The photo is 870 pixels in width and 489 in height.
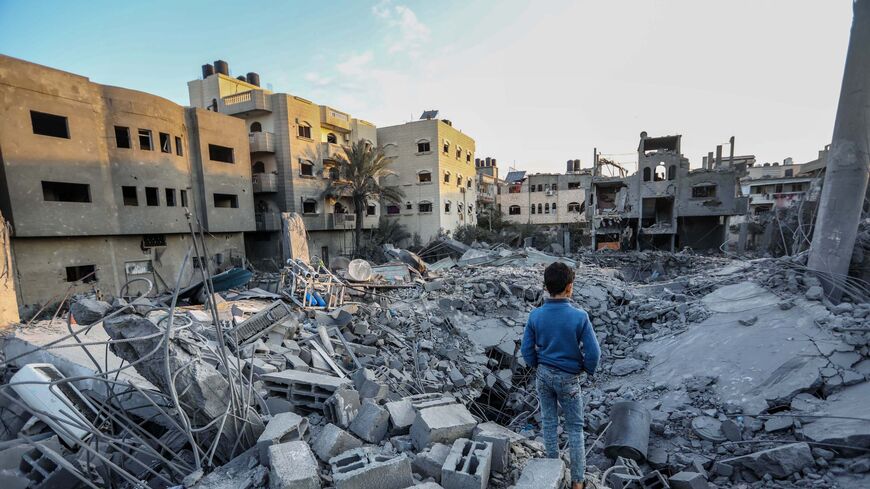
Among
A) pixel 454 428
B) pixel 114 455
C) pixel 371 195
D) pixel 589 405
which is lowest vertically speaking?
pixel 589 405

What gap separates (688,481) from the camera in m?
3.51

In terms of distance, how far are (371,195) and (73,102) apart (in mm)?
14642

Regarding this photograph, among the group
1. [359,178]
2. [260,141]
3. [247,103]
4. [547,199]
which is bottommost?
[547,199]

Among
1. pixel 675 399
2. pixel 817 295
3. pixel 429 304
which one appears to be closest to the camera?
pixel 675 399

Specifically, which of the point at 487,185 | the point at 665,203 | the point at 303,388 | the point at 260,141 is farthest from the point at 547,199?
the point at 303,388

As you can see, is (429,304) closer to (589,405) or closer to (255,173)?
(589,405)

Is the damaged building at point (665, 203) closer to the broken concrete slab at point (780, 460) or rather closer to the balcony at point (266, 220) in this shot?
the balcony at point (266, 220)

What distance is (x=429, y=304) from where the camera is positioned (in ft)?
32.8

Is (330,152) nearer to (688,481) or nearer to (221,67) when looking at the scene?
(221,67)

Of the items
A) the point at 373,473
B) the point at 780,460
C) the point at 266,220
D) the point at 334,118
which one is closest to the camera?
the point at 373,473

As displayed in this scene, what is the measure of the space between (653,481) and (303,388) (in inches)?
158

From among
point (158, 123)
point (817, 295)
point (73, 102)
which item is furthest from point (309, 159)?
point (817, 295)

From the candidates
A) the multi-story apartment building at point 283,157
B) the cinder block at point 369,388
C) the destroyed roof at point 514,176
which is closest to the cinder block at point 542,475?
the cinder block at point 369,388

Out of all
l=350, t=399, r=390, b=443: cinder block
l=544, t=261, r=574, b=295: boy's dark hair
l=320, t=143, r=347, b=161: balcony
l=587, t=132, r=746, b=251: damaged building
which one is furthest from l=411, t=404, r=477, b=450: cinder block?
l=587, t=132, r=746, b=251: damaged building
